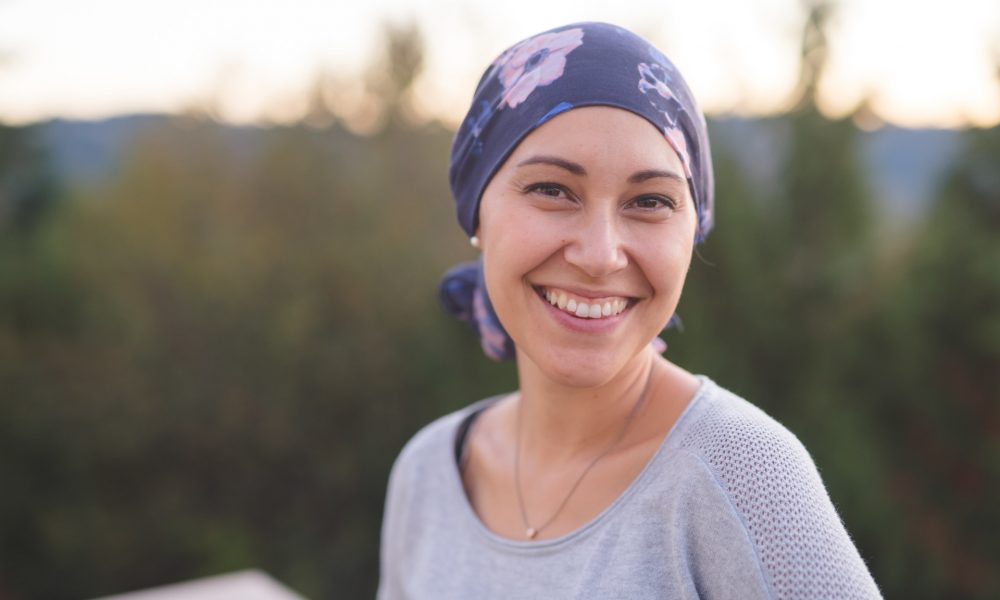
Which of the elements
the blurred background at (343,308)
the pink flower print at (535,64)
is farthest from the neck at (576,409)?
the blurred background at (343,308)

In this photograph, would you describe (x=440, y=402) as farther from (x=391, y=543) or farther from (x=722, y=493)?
(x=722, y=493)

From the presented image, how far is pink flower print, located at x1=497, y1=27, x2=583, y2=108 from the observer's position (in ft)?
4.42

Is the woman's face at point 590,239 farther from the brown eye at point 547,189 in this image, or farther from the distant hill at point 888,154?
the distant hill at point 888,154

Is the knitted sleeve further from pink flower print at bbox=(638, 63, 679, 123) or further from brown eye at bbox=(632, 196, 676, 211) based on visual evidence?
pink flower print at bbox=(638, 63, 679, 123)

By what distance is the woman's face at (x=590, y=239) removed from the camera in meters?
1.28

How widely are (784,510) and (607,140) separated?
0.54 m

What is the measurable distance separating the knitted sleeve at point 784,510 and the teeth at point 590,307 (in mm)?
216

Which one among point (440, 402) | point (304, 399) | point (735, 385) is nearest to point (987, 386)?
point (735, 385)

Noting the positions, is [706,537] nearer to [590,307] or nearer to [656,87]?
[590,307]

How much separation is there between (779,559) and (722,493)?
0.36 feet

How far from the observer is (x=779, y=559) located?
113 cm

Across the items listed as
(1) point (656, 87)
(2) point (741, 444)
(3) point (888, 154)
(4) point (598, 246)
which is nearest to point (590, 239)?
(4) point (598, 246)

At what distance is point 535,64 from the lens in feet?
4.53

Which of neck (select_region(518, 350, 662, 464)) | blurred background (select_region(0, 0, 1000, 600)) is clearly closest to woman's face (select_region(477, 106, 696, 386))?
neck (select_region(518, 350, 662, 464))
